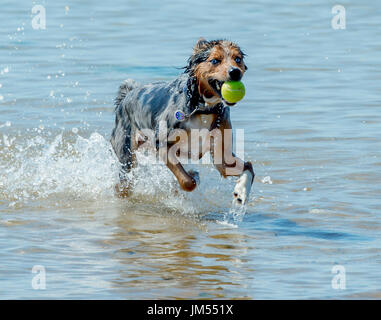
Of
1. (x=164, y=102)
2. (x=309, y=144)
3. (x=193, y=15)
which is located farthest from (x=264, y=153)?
(x=193, y=15)

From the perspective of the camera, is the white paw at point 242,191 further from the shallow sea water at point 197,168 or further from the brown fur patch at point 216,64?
the brown fur patch at point 216,64

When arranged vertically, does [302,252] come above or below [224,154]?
below

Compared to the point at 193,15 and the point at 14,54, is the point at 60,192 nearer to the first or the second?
the point at 14,54

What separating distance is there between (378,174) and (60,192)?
306cm

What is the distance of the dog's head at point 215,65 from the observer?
7.04 metres

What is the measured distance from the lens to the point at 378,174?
8727 mm

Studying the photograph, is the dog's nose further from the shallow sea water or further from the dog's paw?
the dog's paw

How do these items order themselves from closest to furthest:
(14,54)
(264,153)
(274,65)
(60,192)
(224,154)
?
(224,154) < (60,192) < (264,153) < (274,65) < (14,54)

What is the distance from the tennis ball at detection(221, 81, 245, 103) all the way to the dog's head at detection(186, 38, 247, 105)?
0.21ft

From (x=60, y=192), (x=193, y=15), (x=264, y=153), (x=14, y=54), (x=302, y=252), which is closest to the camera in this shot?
(x=302, y=252)

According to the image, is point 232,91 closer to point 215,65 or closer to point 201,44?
point 215,65

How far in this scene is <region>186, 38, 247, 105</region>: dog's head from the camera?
7043mm

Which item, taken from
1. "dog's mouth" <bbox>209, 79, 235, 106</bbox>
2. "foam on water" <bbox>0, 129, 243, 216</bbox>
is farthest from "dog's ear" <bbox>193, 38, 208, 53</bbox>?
"foam on water" <bbox>0, 129, 243, 216</bbox>

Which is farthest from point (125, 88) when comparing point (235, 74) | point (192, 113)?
point (235, 74)
